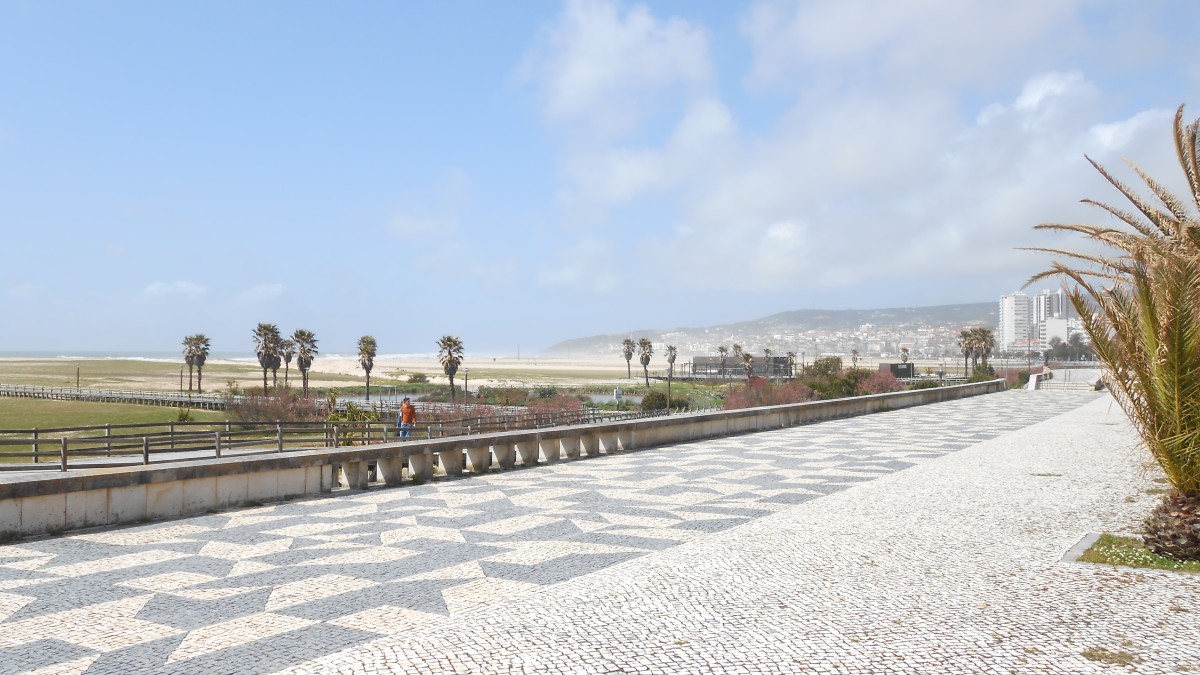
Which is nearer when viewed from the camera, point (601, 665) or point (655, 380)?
point (601, 665)

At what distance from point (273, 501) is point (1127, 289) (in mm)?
10748

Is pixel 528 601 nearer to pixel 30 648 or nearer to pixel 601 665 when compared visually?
pixel 601 665

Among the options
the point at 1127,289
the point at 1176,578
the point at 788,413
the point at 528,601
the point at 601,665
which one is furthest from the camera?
the point at 788,413

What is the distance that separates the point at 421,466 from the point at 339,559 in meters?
5.88

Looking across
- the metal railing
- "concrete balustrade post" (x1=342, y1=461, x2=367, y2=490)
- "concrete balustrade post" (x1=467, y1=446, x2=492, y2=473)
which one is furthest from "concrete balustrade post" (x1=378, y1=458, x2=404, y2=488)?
the metal railing

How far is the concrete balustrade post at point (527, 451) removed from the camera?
16234 millimetres

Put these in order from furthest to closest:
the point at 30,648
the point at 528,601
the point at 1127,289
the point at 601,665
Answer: the point at 1127,289 < the point at 528,601 < the point at 30,648 < the point at 601,665

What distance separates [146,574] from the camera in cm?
768

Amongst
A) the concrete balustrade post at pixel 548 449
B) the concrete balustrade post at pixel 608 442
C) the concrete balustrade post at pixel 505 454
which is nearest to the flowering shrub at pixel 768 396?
the concrete balustrade post at pixel 608 442

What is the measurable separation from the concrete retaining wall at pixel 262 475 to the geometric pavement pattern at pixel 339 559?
33cm

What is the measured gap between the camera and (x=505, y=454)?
1586 centimetres

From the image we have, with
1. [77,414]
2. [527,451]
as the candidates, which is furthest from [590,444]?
[77,414]

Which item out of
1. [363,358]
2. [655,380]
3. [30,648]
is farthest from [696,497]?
[655,380]

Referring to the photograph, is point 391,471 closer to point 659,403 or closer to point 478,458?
point 478,458
